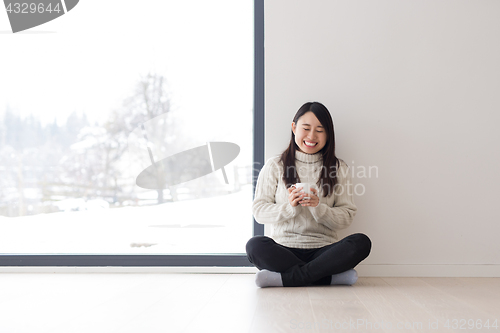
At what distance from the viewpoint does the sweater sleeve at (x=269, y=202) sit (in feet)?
6.48

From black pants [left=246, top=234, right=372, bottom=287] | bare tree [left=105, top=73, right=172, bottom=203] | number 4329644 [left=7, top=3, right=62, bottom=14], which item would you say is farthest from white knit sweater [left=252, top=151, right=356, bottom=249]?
number 4329644 [left=7, top=3, right=62, bottom=14]

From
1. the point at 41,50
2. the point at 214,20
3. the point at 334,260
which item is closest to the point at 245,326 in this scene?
the point at 334,260

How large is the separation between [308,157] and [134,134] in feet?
3.27

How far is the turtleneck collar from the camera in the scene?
212 cm

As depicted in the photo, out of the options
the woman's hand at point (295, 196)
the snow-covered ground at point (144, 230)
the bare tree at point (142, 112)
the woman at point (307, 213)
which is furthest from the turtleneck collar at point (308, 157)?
the bare tree at point (142, 112)

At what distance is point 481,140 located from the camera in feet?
7.17

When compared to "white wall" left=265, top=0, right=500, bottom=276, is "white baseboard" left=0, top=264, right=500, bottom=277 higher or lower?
lower

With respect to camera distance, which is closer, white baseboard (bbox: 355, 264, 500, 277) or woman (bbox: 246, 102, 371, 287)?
woman (bbox: 246, 102, 371, 287)

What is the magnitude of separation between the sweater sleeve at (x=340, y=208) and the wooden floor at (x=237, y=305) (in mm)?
300

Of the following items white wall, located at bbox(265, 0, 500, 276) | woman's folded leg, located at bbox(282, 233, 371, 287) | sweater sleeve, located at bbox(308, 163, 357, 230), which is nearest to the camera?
woman's folded leg, located at bbox(282, 233, 371, 287)

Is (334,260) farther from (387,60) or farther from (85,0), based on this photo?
(85,0)

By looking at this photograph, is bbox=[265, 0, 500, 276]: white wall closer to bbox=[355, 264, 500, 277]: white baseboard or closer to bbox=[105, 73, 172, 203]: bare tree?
bbox=[355, 264, 500, 277]: white baseboard

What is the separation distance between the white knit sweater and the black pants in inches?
5.1

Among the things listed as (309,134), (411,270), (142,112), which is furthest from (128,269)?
(411,270)
